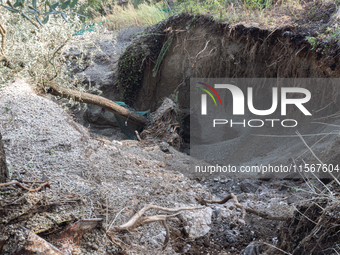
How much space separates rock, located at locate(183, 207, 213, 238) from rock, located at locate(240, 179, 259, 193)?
104 cm

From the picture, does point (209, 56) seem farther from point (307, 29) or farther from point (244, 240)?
point (244, 240)

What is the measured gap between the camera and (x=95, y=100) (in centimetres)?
523

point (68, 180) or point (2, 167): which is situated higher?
point (2, 167)

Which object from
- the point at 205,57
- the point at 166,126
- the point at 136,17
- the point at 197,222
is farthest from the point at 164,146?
the point at 136,17

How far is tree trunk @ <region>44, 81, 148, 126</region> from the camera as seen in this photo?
4633mm

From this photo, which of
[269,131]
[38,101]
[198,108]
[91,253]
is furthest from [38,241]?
[198,108]

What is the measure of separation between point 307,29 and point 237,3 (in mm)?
2108

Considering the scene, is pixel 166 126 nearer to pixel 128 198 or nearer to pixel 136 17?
pixel 128 198

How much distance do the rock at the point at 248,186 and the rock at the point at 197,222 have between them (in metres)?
1.04

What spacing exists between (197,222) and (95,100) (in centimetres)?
360

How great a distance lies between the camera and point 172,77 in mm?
6582

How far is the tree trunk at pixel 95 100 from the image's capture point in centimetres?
463

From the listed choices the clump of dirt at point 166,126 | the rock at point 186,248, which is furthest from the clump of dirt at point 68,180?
the clump of dirt at point 166,126

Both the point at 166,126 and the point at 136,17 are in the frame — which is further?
the point at 136,17
